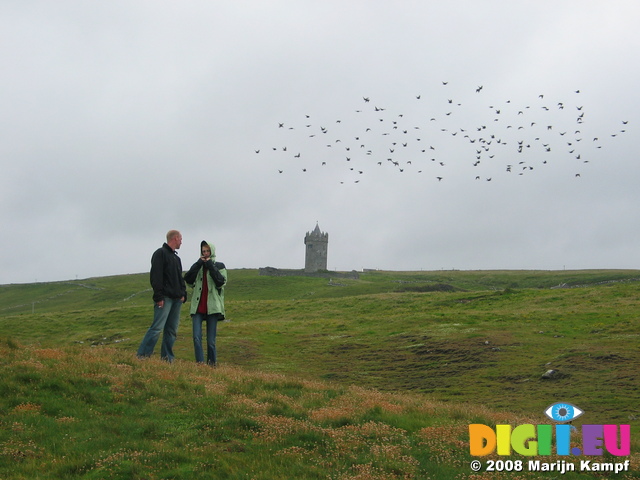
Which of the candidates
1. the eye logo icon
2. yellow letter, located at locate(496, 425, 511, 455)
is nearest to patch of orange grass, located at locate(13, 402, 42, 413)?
yellow letter, located at locate(496, 425, 511, 455)

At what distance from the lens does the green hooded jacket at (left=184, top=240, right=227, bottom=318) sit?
61.7 ft

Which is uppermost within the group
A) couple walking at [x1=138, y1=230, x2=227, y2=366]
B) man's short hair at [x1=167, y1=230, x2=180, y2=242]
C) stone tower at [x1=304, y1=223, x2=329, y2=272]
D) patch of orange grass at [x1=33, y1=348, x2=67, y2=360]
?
stone tower at [x1=304, y1=223, x2=329, y2=272]

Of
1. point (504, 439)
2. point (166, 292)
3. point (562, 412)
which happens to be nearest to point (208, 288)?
point (166, 292)

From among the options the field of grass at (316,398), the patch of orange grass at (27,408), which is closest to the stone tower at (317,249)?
the field of grass at (316,398)

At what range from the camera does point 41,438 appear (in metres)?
10.1

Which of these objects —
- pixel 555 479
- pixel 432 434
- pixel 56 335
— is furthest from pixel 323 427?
pixel 56 335

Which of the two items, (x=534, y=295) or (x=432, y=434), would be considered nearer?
(x=432, y=434)

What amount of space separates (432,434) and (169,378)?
644 centimetres

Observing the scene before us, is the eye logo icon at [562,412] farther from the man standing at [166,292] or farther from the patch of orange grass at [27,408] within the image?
the man standing at [166,292]

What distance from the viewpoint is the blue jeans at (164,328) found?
59.1 ft

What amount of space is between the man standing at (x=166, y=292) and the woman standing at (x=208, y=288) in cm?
47

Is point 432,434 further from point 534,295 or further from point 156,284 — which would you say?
point 534,295

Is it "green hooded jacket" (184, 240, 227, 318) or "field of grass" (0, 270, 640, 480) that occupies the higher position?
"green hooded jacket" (184, 240, 227, 318)

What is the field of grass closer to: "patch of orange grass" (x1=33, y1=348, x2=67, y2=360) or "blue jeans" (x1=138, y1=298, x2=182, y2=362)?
"patch of orange grass" (x1=33, y1=348, x2=67, y2=360)
